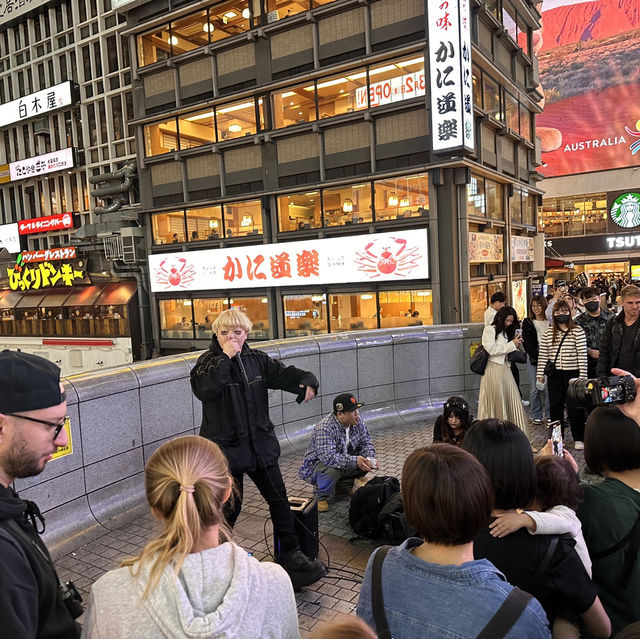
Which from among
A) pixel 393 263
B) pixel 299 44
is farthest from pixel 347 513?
pixel 299 44

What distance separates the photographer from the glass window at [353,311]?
747 inches

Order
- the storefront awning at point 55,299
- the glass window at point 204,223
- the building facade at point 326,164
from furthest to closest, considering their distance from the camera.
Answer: the storefront awning at point 55,299 → the glass window at point 204,223 → the building facade at point 326,164

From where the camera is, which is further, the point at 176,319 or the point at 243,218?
the point at 176,319

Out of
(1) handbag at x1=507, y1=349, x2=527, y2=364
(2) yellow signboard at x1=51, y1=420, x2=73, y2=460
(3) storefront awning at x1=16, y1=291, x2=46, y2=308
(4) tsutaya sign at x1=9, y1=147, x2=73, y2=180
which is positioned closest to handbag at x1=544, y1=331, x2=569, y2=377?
(1) handbag at x1=507, y1=349, x2=527, y2=364

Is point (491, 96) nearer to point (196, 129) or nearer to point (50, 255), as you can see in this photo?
point (196, 129)

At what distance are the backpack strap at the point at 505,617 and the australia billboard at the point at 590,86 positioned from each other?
48443mm

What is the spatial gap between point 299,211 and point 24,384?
1906 centimetres

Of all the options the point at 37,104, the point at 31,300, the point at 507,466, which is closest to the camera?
the point at 507,466

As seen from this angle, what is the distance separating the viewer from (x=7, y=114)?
32438 mm

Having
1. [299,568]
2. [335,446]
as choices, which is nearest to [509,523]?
[299,568]

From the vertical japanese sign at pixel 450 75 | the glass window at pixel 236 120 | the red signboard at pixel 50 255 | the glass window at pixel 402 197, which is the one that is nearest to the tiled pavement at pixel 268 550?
the vertical japanese sign at pixel 450 75

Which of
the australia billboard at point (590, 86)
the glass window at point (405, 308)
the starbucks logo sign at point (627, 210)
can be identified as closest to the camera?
the glass window at point (405, 308)

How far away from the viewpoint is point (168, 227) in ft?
78.4

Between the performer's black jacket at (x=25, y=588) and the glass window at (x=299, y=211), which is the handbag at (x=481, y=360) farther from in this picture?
the glass window at (x=299, y=211)
